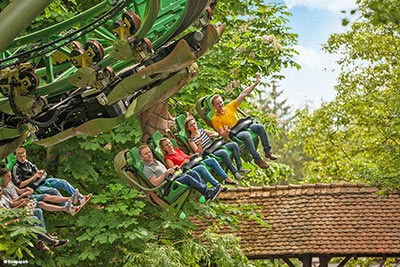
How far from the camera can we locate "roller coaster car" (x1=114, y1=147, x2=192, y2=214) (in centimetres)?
997

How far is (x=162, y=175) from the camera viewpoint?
9961 millimetres

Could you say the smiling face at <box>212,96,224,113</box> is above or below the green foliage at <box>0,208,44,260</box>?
above

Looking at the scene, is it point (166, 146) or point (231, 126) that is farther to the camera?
point (231, 126)

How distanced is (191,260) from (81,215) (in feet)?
5.91

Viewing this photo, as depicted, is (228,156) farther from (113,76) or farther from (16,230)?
(16,230)

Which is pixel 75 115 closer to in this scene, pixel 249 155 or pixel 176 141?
pixel 176 141

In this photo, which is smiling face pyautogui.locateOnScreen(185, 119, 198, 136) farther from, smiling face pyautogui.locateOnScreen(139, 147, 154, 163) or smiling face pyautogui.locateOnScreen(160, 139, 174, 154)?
smiling face pyautogui.locateOnScreen(139, 147, 154, 163)

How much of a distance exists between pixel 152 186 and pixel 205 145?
76cm

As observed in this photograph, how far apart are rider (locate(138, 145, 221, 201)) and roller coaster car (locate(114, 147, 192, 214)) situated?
0.04 m

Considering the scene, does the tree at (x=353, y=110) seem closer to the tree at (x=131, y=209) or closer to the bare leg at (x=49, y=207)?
the tree at (x=131, y=209)

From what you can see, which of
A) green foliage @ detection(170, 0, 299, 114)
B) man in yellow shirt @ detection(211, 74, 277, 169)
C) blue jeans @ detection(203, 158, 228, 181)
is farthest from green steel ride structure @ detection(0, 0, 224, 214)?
green foliage @ detection(170, 0, 299, 114)

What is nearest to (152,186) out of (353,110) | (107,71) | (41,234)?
(107,71)

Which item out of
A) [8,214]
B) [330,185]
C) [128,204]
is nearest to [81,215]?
[128,204]

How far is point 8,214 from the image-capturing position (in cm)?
1200
